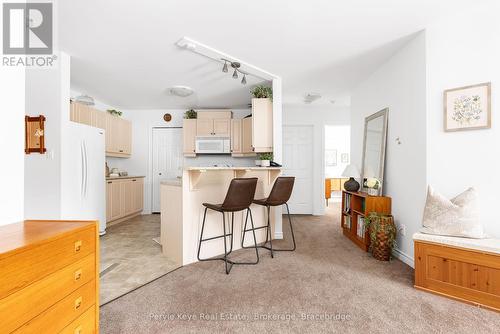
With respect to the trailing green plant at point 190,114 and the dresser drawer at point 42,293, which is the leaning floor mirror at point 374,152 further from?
the trailing green plant at point 190,114

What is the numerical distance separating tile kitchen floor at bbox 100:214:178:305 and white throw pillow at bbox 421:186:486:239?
2577 mm

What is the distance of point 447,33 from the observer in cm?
241

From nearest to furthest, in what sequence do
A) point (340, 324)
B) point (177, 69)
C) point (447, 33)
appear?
point (340, 324)
point (447, 33)
point (177, 69)

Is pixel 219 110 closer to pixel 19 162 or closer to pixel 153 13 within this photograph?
pixel 153 13

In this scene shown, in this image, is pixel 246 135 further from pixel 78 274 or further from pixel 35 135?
pixel 78 274

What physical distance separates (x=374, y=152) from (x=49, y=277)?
3791 mm

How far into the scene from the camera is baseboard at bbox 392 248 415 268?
2651mm

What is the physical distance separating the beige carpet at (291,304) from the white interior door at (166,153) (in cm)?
360

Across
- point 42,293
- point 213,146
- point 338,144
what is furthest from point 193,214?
point 338,144

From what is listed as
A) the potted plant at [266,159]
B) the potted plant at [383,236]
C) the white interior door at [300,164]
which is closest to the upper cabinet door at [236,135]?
the white interior door at [300,164]

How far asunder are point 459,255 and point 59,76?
450cm

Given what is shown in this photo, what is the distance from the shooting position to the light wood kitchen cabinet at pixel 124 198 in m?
4.46

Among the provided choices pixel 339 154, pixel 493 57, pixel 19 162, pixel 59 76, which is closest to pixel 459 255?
pixel 493 57

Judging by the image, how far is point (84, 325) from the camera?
4.09 ft
